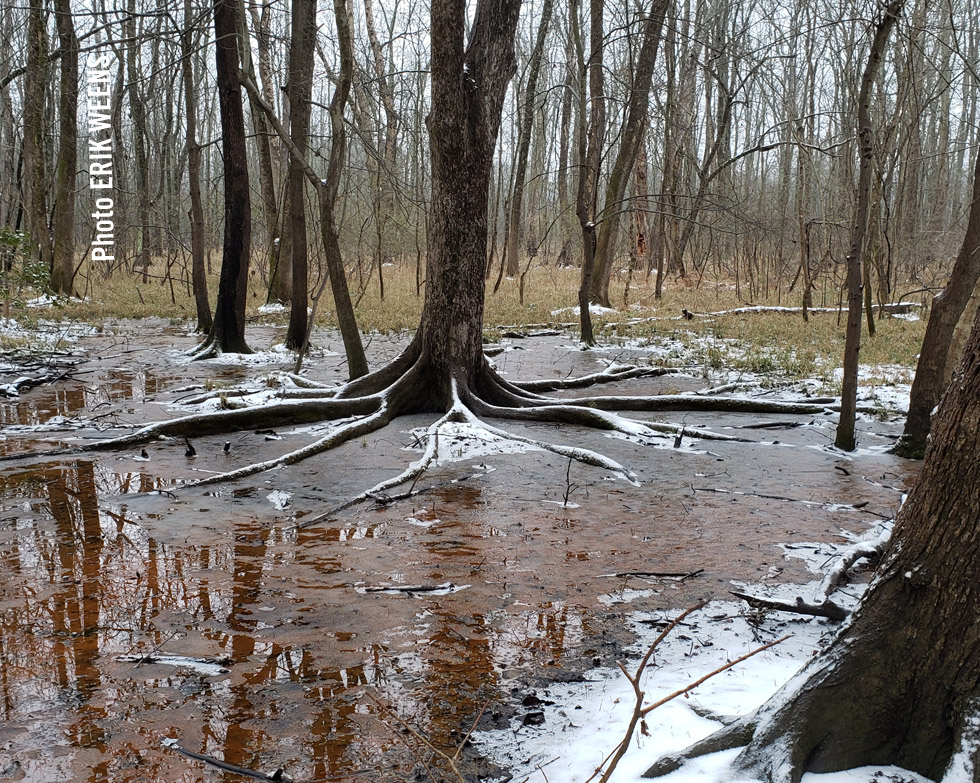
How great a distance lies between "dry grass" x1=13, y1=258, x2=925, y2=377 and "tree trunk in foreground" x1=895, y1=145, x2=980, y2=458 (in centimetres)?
327

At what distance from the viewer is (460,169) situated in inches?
275

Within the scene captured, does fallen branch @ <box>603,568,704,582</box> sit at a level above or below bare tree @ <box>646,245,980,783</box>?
below

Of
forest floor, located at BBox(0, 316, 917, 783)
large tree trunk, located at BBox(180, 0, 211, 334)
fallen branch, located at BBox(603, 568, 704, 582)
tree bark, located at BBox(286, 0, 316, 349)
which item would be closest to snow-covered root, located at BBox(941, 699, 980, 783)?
forest floor, located at BBox(0, 316, 917, 783)

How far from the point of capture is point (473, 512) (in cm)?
496

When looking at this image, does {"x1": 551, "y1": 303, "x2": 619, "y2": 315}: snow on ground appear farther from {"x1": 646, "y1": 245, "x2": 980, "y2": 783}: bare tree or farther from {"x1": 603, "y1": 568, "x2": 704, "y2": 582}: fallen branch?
{"x1": 646, "y1": 245, "x2": 980, "y2": 783}: bare tree

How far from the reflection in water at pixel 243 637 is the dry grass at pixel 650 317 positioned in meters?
7.19

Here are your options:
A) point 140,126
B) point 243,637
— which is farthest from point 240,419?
point 140,126

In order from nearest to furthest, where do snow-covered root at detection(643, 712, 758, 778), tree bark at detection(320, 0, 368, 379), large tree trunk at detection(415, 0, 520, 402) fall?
snow-covered root at detection(643, 712, 758, 778), large tree trunk at detection(415, 0, 520, 402), tree bark at detection(320, 0, 368, 379)

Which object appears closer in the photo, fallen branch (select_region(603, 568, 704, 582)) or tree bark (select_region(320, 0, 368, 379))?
fallen branch (select_region(603, 568, 704, 582))

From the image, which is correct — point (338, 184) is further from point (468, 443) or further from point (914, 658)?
point (914, 658)

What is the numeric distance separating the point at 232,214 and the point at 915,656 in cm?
1074

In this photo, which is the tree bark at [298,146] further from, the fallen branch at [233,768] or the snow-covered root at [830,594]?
the fallen branch at [233,768]

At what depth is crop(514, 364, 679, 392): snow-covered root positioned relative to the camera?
8.80m

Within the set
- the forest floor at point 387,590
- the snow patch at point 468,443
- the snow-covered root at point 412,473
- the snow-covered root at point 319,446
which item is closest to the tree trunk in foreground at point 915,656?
the forest floor at point 387,590
